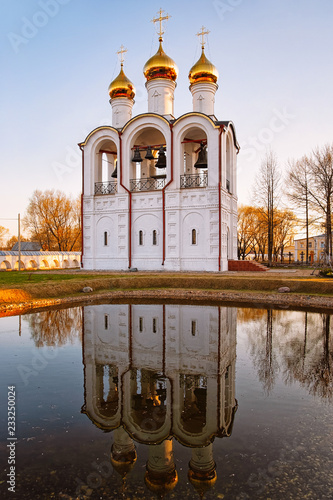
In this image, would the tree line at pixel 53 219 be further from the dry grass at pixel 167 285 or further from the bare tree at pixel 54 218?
the dry grass at pixel 167 285

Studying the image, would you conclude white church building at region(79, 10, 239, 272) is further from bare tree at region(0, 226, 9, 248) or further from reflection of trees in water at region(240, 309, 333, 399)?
bare tree at region(0, 226, 9, 248)

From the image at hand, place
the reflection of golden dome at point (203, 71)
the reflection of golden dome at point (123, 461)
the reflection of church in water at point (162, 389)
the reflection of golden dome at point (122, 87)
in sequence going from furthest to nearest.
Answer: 1. the reflection of golden dome at point (122, 87)
2. the reflection of golden dome at point (203, 71)
3. the reflection of church in water at point (162, 389)
4. the reflection of golden dome at point (123, 461)

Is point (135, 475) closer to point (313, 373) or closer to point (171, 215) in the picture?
point (313, 373)

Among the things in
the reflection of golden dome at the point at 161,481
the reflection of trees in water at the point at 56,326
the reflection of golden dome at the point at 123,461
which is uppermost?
the reflection of trees in water at the point at 56,326

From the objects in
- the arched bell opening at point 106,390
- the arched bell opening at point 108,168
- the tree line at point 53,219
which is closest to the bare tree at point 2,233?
the tree line at point 53,219

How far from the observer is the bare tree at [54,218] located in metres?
46.1

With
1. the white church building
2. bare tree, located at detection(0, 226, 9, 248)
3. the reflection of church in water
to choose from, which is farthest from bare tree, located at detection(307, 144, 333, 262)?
bare tree, located at detection(0, 226, 9, 248)

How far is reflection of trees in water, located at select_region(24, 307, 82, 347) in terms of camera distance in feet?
25.5

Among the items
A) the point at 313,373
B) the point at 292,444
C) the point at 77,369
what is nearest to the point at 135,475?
the point at 292,444

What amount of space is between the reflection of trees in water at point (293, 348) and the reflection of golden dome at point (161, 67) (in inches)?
754

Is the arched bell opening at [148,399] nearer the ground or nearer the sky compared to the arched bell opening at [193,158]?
nearer the ground

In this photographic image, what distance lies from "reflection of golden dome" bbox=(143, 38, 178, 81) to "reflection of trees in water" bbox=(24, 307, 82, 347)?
61.2ft

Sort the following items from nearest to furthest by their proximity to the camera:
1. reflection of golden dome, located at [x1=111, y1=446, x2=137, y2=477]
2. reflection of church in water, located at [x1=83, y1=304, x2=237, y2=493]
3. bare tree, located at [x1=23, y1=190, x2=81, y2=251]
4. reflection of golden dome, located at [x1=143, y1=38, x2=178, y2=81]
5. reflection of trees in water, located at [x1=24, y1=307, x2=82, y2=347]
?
1. reflection of golden dome, located at [x1=111, y1=446, x2=137, y2=477]
2. reflection of church in water, located at [x1=83, y1=304, x2=237, y2=493]
3. reflection of trees in water, located at [x1=24, y1=307, x2=82, y2=347]
4. reflection of golden dome, located at [x1=143, y1=38, x2=178, y2=81]
5. bare tree, located at [x1=23, y1=190, x2=81, y2=251]

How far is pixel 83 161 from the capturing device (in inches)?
1014
